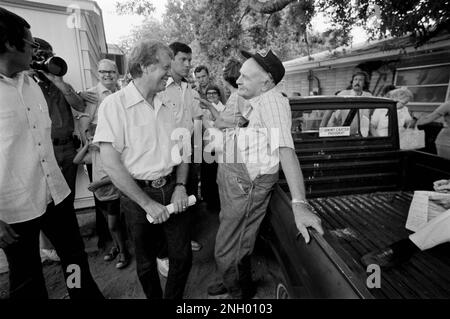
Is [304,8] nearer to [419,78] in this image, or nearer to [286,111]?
[419,78]

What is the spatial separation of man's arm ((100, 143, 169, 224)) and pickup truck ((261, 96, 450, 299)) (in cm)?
86

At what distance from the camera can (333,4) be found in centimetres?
685

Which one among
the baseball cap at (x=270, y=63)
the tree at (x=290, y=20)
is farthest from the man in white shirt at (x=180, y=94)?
the tree at (x=290, y=20)

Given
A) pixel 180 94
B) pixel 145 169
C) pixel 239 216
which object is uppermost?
pixel 180 94

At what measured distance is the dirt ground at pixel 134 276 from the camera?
97.1 inches

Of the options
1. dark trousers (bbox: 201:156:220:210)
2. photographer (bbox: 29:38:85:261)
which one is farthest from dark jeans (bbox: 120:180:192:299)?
dark trousers (bbox: 201:156:220:210)

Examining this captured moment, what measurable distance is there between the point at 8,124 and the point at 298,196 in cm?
174

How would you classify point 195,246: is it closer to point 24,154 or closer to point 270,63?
point 24,154

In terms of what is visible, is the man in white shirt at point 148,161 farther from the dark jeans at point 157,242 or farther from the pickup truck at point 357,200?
the pickup truck at point 357,200

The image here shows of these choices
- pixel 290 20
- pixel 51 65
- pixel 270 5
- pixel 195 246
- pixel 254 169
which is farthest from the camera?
pixel 290 20

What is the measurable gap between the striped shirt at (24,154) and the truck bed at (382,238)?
1.80 meters

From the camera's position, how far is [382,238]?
83.3 inches

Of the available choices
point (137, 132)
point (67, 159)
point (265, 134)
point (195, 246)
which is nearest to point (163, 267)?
point (195, 246)
